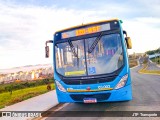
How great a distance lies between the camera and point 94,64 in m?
9.05

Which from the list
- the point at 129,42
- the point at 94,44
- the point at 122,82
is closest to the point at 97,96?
the point at 122,82

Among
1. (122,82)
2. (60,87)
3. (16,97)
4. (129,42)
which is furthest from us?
(16,97)

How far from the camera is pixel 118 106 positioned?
1002 cm

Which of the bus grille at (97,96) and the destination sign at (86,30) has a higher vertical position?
the destination sign at (86,30)

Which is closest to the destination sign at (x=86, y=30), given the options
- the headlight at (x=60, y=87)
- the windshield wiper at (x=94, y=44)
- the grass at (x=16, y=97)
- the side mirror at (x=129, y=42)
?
the windshield wiper at (x=94, y=44)

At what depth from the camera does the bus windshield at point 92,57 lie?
888 centimetres

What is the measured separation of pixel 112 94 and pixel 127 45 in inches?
80.4

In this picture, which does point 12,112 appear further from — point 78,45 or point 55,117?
point 78,45

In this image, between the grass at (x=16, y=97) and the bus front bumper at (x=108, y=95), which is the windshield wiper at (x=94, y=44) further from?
the grass at (x=16, y=97)

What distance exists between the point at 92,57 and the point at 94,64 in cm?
28

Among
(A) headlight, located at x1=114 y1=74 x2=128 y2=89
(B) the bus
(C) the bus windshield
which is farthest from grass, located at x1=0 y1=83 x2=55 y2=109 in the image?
(A) headlight, located at x1=114 y1=74 x2=128 y2=89

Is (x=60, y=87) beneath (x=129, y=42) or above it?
beneath

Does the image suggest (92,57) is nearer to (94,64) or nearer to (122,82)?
(94,64)

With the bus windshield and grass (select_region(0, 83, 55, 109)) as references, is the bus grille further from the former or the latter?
grass (select_region(0, 83, 55, 109))
